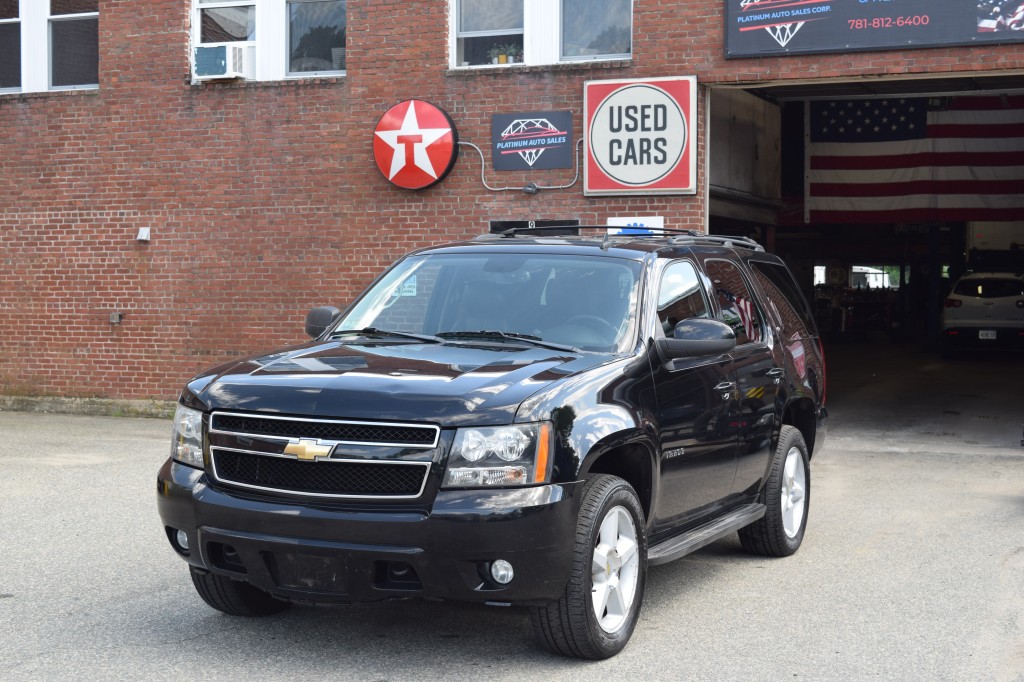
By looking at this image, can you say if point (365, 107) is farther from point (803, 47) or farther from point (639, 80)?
point (803, 47)

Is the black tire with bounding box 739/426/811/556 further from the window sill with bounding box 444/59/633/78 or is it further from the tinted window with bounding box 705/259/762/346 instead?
the window sill with bounding box 444/59/633/78

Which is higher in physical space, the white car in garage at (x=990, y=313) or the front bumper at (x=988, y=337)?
the white car in garage at (x=990, y=313)

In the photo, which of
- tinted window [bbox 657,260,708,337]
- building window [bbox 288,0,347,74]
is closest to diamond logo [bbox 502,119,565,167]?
building window [bbox 288,0,347,74]

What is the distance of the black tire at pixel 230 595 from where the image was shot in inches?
231

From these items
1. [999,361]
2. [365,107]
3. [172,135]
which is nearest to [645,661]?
[365,107]

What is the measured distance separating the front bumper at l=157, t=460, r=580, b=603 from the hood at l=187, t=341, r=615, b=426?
0.36 m

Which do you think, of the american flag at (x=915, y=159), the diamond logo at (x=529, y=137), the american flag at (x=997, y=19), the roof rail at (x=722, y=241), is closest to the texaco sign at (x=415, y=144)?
the diamond logo at (x=529, y=137)

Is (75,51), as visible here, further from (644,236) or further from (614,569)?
(614,569)

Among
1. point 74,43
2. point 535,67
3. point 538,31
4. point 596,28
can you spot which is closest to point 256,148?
point 74,43

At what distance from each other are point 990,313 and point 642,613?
21.3 meters

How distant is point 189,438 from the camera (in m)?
5.55

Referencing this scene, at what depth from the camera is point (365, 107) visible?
1452cm

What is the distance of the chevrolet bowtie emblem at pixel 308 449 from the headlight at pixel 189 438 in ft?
1.82

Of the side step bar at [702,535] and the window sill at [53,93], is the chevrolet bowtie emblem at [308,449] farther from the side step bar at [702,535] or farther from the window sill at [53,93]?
the window sill at [53,93]
